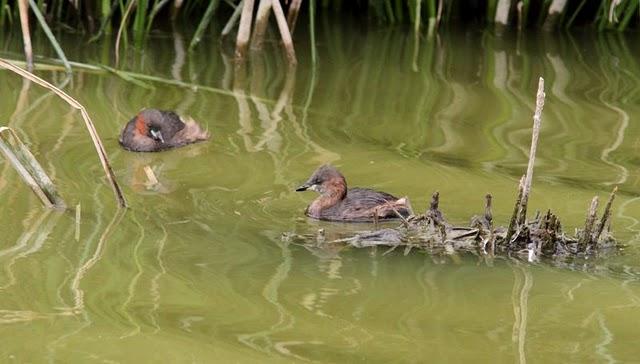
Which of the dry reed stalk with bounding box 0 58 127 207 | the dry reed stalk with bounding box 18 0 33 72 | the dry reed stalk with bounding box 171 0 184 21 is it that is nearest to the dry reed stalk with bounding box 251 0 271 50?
the dry reed stalk with bounding box 171 0 184 21

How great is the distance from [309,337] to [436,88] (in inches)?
196

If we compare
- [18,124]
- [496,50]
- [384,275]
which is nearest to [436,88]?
[496,50]

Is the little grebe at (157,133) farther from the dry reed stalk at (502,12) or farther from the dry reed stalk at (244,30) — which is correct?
the dry reed stalk at (502,12)

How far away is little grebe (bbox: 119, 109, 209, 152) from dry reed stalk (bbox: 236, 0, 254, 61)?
186 centimetres

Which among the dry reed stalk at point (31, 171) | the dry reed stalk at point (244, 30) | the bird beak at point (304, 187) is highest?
Answer: the dry reed stalk at point (244, 30)

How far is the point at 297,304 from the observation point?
17.6 ft

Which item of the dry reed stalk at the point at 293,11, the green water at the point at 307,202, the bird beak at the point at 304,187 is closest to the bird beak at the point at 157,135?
the green water at the point at 307,202

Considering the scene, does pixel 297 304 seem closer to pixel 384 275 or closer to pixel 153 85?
pixel 384 275

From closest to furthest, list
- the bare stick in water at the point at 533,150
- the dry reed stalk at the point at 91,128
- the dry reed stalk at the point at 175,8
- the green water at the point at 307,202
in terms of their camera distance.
Result: the green water at the point at 307,202
the bare stick in water at the point at 533,150
the dry reed stalk at the point at 91,128
the dry reed stalk at the point at 175,8

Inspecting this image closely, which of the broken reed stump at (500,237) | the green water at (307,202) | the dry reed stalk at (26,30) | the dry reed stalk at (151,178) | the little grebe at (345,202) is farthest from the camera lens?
the dry reed stalk at (26,30)

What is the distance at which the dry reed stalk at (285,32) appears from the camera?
9.70 m

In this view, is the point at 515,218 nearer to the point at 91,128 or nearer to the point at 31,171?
the point at 91,128

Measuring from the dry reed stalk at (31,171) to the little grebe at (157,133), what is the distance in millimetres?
1445

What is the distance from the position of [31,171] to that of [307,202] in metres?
1.39
